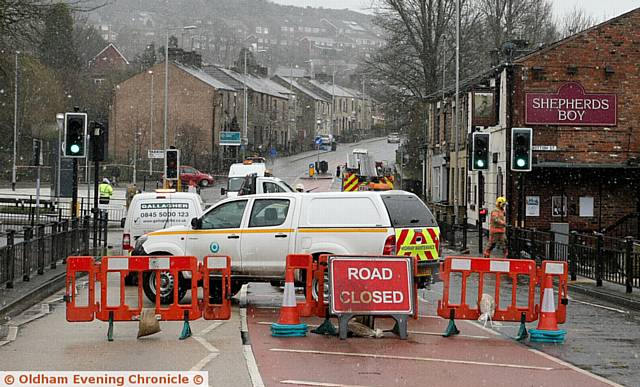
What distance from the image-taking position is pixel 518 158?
88.2 feet

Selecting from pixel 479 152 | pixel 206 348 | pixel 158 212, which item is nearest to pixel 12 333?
pixel 206 348

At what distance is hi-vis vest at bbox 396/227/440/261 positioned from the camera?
16.3 metres

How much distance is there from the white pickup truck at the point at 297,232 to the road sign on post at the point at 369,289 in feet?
9.60

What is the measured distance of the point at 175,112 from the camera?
89438 mm

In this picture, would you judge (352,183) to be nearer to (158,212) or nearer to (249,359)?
(158,212)

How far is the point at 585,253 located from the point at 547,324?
10.0 m

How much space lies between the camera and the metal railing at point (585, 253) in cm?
2011

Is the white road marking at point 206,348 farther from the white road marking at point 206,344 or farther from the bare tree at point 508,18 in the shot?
the bare tree at point 508,18

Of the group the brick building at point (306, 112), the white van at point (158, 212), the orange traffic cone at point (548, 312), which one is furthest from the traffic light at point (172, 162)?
the brick building at point (306, 112)

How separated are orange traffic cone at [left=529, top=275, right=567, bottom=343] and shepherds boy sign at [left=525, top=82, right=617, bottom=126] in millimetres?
24411

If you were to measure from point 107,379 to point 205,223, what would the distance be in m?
7.49

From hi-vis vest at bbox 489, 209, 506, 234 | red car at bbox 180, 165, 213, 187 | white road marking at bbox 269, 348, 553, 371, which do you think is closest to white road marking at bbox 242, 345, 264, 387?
white road marking at bbox 269, 348, 553, 371

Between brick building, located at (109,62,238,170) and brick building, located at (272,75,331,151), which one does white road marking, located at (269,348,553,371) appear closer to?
brick building, located at (109,62,238,170)

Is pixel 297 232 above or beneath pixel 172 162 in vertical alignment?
beneath
